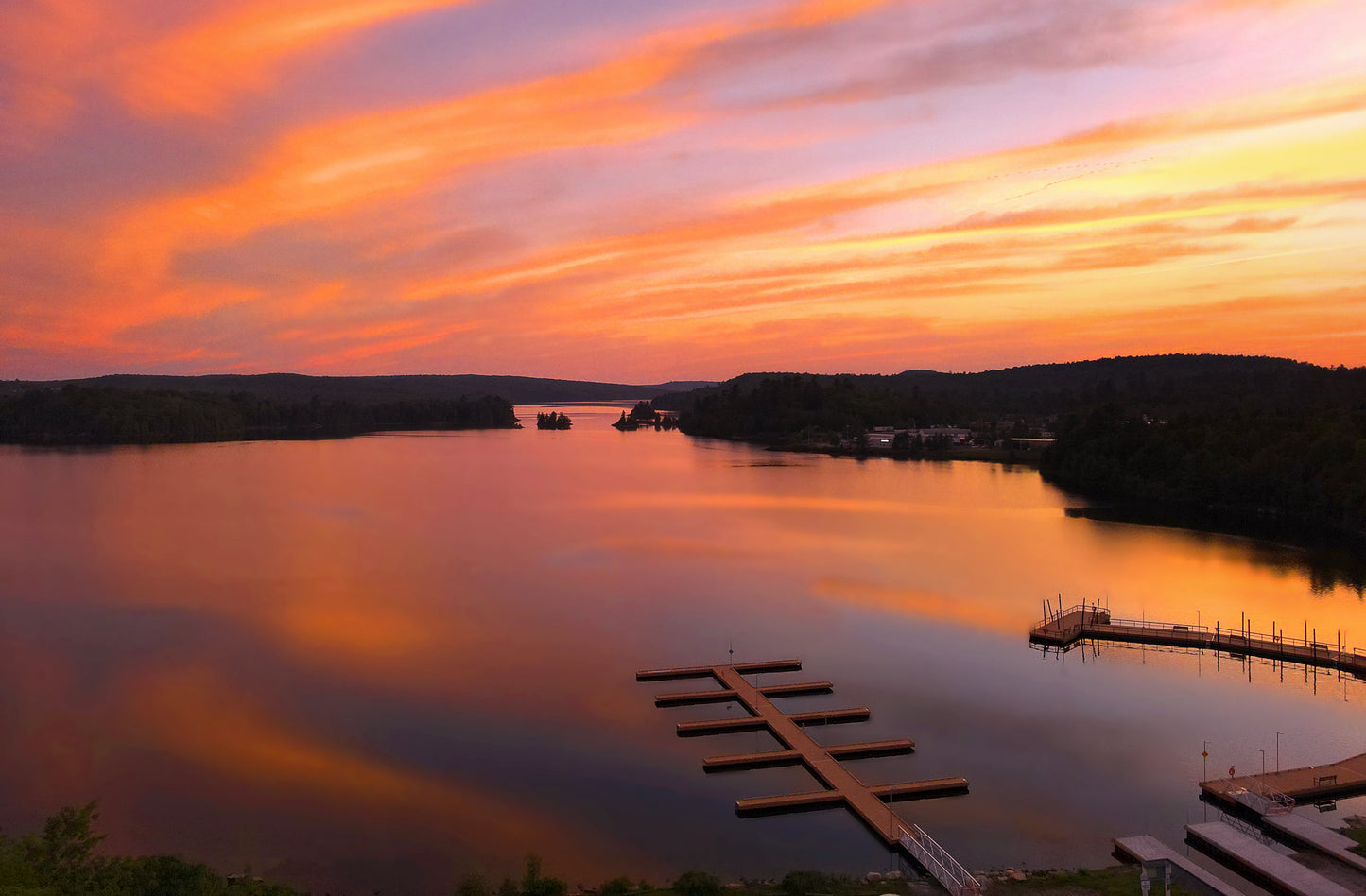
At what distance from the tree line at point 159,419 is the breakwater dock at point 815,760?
3554 inches

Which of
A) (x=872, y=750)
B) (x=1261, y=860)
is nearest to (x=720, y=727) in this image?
(x=872, y=750)

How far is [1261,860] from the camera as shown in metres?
12.1

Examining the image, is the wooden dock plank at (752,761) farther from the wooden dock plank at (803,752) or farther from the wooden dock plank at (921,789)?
the wooden dock plank at (921,789)

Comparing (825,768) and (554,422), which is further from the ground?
(554,422)

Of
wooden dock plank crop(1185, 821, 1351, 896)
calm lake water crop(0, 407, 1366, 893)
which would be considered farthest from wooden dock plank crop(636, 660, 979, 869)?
wooden dock plank crop(1185, 821, 1351, 896)

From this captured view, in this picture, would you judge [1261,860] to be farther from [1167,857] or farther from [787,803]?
[787,803]

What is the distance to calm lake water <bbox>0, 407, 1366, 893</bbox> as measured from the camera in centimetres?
1426

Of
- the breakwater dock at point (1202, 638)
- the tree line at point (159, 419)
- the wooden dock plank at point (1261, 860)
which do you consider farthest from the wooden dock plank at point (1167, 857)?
the tree line at point (159, 419)

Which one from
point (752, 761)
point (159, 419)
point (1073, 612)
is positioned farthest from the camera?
point (159, 419)

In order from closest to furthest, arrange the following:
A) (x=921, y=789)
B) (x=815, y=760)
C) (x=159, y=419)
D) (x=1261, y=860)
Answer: (x=1261, y=860)
(x=921, y=789)
(x=815, y=760)
(x=159, y=419)

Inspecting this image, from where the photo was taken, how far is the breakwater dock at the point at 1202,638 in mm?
22438

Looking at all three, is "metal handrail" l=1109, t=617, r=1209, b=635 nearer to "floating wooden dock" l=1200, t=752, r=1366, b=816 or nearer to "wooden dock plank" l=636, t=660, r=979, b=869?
"floating wooden dock" l=1200, t=752, r=1366, b=816

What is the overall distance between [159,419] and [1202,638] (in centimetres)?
9992

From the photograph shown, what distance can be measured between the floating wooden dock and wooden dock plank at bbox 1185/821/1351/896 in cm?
109
